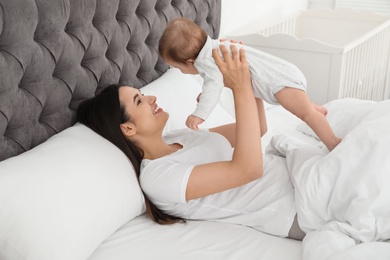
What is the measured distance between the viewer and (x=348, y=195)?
1.68m

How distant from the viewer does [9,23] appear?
1608mm

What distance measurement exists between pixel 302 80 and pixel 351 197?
1.44 ft

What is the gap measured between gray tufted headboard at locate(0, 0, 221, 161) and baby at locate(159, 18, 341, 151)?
26 cm

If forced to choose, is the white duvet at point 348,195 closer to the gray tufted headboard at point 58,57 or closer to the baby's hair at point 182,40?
the baby's hair at point 182,40

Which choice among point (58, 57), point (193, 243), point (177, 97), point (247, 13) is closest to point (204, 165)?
point (193, 243)

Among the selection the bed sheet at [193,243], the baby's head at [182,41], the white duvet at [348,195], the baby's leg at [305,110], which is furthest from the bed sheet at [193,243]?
the baby's head at [182,41]

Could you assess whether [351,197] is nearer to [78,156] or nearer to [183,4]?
[78,156]

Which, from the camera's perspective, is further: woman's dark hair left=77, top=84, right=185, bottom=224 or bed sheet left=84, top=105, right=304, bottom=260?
woman's dark hair left=77, top=84, right=185, bottom=224

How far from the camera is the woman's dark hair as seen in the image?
1.81 metres

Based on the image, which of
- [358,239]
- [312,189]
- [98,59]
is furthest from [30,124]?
[358,239]

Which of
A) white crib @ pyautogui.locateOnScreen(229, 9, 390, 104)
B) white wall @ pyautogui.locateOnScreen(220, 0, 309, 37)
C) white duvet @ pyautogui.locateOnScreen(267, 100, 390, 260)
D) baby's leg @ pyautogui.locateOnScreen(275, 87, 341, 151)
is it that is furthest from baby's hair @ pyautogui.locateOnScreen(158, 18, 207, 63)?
white wall @ pyautogui.locateOnScreen(220, 0, 309, 37)

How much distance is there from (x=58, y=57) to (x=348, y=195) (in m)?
0.90

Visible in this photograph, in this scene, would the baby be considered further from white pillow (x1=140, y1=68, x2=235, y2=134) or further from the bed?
white pillow (x1=140, y1=68, x2=235, y2=134)

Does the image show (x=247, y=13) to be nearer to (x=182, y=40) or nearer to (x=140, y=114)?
(x=182, y=40)
